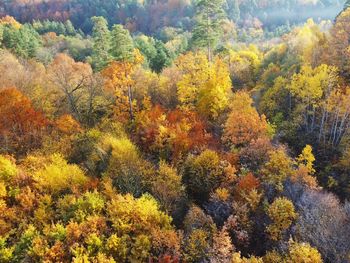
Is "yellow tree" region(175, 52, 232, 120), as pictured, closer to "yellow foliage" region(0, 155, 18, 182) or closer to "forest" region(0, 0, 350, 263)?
"forest" region(0, 0, 350, 263)

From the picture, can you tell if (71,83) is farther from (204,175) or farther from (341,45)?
(341,45)

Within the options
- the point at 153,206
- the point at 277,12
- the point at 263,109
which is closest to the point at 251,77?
the point at 263,109

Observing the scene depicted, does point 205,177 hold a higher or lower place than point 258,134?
lower

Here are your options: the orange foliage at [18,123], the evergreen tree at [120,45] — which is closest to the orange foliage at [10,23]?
the evergreen tree at [120,45]

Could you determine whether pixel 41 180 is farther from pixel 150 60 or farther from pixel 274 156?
pixel 150 60

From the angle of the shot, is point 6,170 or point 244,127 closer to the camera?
point 6,170

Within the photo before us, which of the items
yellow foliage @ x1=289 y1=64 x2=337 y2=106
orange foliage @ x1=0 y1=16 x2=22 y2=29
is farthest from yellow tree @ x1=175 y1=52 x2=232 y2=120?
orange foliage @ x1=0 y1=16 x2=22 y2=29

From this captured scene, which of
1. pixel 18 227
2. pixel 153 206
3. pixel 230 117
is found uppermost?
pixel 230 117

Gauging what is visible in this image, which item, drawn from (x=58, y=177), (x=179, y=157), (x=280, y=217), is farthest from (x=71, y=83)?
(x=280, y=217)

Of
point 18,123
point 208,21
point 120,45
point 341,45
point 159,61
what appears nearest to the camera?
point 18,123
